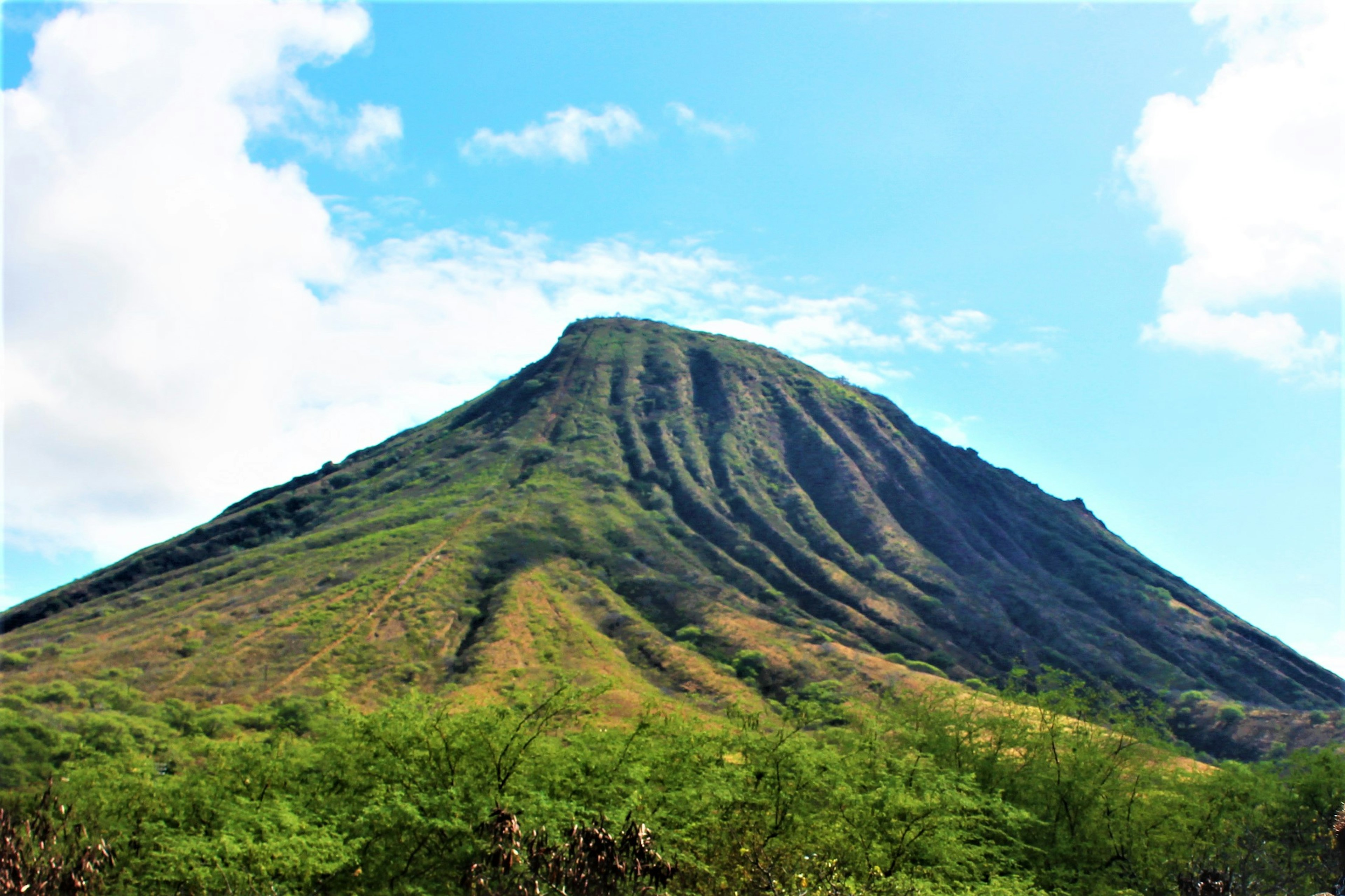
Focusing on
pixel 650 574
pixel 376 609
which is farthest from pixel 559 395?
pixel 376 609

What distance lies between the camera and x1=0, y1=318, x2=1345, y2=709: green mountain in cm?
7700

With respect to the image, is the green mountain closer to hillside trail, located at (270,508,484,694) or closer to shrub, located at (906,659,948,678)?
hillside trail, located at (270,508,484,694)

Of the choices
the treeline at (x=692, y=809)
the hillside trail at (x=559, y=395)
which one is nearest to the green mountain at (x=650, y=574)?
the hillside trail at (x=559, y=395)

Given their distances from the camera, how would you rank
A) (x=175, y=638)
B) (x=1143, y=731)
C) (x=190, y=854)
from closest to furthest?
(x=190, y=854), (x=1143, y=731), (x=175, y=638)

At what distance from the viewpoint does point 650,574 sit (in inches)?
3903

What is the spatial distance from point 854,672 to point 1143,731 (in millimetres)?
44583

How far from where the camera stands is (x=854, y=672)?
81.6 metres

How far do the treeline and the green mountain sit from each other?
3609 centimetres

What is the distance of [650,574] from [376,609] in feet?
98.3

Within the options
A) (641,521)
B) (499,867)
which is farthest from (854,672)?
(499,867)

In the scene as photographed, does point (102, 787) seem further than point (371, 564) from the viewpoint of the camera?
No

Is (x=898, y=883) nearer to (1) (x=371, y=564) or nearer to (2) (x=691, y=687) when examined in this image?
(2) (x=691, y=687)

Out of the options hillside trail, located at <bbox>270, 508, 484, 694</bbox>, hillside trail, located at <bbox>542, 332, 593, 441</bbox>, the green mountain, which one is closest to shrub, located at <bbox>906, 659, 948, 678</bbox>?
the green mountain

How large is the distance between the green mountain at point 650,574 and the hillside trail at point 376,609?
0.90ft
